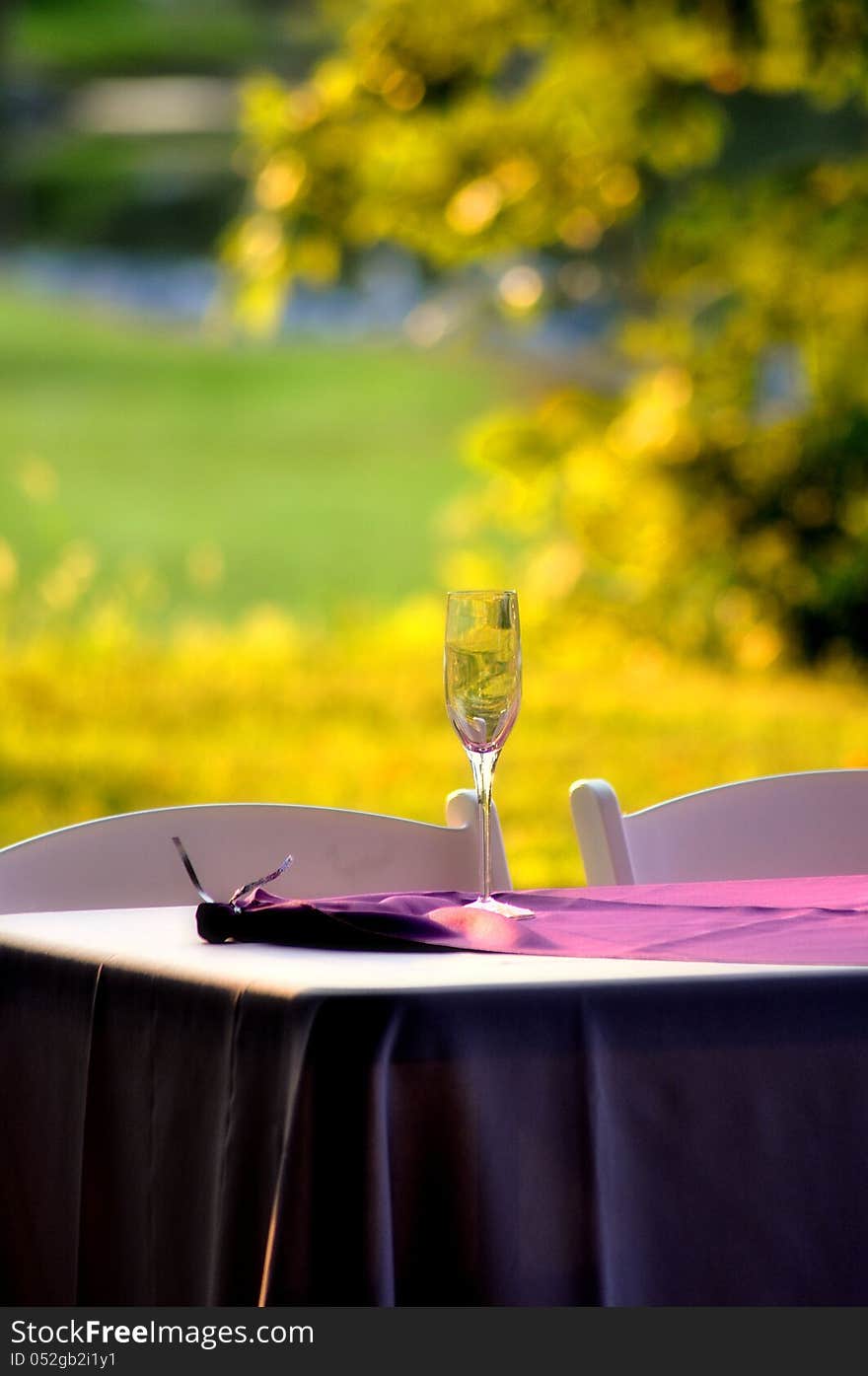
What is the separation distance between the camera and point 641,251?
609 cm

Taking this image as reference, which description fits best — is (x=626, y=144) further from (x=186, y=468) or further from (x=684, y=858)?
(x=684, y=858)

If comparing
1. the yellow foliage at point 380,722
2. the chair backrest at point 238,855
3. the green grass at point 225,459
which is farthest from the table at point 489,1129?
the green grass at point 225,459

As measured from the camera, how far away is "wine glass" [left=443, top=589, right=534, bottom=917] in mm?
1275

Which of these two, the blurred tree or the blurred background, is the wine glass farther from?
the blurred tree

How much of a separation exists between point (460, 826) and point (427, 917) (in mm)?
414

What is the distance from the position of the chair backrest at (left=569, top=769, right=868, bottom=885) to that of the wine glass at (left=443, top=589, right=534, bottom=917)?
359 millimetres

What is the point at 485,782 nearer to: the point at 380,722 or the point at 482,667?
the point at 482,667

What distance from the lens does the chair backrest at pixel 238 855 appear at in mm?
1555

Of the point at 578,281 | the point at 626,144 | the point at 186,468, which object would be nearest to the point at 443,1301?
the point at 626,144

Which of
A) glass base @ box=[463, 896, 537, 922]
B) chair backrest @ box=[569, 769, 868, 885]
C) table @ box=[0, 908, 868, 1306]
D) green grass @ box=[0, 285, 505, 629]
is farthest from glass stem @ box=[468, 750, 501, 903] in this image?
green grass @ box=[0, 285, 505, 629]

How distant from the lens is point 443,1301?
39.6 inches

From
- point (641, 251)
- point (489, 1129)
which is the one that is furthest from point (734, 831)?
point (641, 251)

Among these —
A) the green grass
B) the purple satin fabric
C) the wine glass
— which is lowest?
the purple satin fabric

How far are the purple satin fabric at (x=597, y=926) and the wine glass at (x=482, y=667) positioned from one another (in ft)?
0.17
